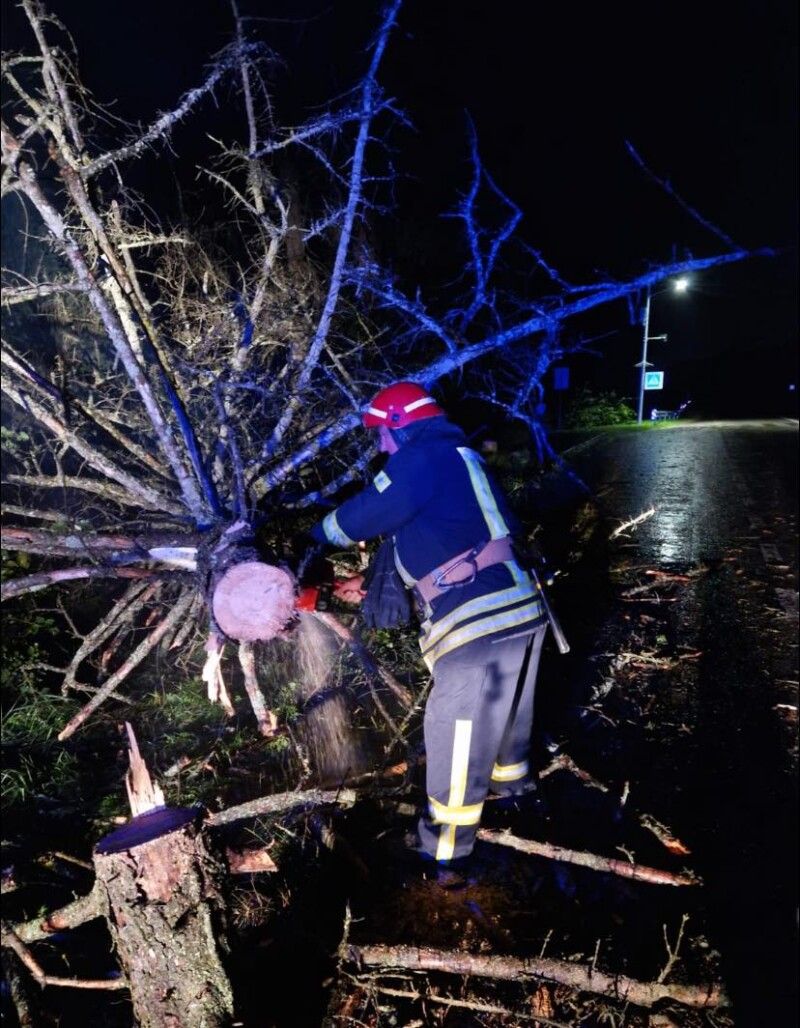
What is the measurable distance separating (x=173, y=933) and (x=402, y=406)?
2.26 metres

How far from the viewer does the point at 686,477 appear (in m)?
8.42

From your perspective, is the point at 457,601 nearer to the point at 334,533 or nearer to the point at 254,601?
the point at 334,533

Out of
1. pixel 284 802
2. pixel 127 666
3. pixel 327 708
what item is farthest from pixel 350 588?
pixel 127 666

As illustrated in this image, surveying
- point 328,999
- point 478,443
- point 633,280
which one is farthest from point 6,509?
point 478,443

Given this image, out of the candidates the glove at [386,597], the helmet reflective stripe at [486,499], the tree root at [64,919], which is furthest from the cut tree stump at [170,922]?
the helmet reflective stripe at [486,499]

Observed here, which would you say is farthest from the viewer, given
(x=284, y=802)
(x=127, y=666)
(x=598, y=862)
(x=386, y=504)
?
(x=127, y=666)

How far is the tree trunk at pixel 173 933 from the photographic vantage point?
6.18 feet

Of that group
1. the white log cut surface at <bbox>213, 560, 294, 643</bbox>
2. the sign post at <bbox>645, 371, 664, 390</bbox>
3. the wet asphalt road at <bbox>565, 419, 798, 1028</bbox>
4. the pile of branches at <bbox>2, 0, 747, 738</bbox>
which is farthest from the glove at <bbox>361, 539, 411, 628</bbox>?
the sign post at <bbox>645, 371, 664, 390</bbox>

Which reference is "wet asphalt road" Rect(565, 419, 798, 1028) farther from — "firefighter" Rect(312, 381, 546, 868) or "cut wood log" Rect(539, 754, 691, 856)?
"firefighter" Rect(312, 381, 546, 868)

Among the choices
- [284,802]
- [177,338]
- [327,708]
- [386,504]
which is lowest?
[327,708]

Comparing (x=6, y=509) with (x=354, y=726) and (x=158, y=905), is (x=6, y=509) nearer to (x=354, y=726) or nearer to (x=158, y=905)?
(x=354, y=726)

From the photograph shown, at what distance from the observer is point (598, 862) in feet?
8.14

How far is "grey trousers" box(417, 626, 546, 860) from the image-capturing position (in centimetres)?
263

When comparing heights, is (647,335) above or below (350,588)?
above
